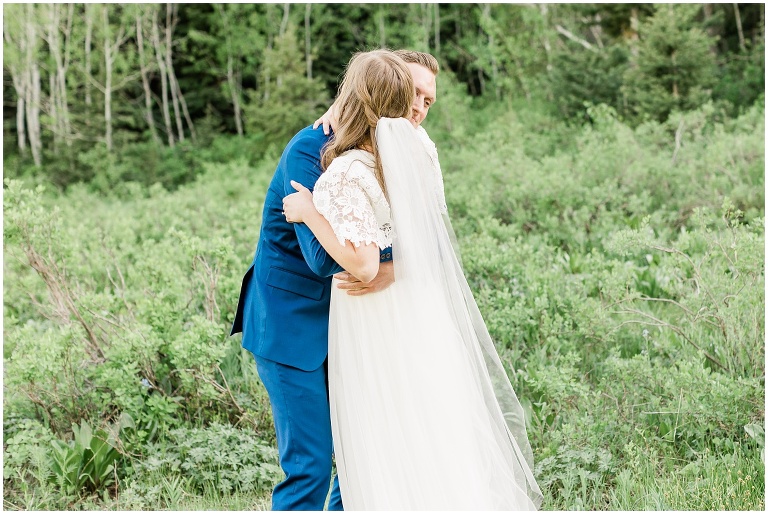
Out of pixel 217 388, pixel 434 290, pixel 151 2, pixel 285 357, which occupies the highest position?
pixel 151 2

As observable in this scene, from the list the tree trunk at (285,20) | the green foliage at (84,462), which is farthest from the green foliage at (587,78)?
the green foliage at (84,462)

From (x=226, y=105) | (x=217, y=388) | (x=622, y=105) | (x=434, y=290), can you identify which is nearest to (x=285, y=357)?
(x=434, y=290)

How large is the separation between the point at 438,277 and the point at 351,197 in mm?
508

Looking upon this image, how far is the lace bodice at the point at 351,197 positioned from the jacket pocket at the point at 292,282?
0.31 metres

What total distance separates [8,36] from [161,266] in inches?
655

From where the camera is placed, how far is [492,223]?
621 cm

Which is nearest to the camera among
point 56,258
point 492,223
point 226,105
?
point 56,258

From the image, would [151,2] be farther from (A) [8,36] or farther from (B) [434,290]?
(B) [434,290]

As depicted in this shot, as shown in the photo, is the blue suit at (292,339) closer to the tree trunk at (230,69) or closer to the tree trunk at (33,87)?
the tree trunk at (33,87)

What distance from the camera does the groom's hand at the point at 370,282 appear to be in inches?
102

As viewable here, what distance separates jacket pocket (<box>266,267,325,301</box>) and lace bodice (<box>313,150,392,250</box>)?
0.31m

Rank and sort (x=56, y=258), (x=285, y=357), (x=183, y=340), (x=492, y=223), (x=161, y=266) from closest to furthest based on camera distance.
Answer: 1. (x=285, y=357)
2. (x=183, y=340)
3. (x=56, y=258)
4. (x=161, y=266)
5. (x=492, y=223)

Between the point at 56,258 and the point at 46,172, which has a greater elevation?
the point at 56,258

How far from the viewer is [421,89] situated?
8.94ft
